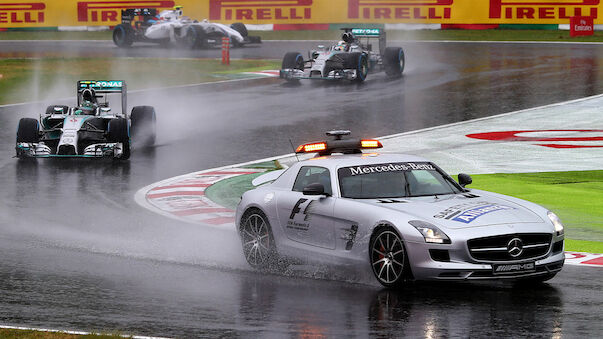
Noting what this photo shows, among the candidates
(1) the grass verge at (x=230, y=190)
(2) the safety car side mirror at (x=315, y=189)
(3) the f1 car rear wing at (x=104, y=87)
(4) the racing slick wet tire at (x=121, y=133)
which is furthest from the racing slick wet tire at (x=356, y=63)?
(2) the safety car side mirror at (x=315, y=189)

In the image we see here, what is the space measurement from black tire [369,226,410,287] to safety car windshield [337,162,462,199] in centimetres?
78

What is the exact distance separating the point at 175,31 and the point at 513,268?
41756 millimetres

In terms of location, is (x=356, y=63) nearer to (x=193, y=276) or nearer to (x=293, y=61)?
(x=293, y=61)

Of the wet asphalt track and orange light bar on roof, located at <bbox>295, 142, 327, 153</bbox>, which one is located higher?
orange light bar on roof, located at <bbox>295, 142, 327, 153</bbox>

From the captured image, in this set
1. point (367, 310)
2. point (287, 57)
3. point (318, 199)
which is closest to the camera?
point (367, 310)

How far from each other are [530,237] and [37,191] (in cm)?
1009

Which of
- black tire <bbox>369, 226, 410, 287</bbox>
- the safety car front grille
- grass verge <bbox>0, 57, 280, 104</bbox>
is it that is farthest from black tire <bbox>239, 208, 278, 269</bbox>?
grass verge <bbox>0, 57, 280, 104</bbox>

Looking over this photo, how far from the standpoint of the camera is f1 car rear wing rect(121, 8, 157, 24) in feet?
165

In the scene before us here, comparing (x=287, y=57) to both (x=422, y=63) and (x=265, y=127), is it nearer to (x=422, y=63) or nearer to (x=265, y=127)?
(x=422, y=63)

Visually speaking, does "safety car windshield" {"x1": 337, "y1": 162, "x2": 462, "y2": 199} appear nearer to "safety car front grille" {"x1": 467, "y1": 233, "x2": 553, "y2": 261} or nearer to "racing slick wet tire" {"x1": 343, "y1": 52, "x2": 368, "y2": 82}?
"safety car front grille" {"x1": 467, "y1": 233, "x2": 553, "y2": 261}

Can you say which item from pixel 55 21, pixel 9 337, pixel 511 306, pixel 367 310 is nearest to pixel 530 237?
pixel 511 306

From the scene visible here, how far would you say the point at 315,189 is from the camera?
11211 mm

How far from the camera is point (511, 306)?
9750 millimetres

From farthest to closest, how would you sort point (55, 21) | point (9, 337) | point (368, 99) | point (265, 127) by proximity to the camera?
point (55, 21) < point (368, 99) < point (265, 127) < point (9, 337)
